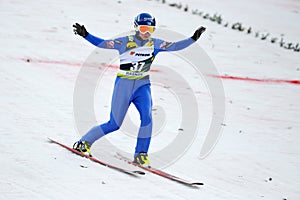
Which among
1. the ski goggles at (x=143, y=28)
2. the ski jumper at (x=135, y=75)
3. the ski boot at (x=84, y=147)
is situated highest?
the ski goggles at (x=143, y=28)

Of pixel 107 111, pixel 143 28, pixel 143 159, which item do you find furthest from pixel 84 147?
pixel 107 111

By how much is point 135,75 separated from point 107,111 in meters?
2.95

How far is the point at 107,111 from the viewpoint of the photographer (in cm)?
976

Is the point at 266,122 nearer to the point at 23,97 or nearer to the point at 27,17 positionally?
the point at 23,97

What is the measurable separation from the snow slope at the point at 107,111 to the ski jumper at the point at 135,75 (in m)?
0.63

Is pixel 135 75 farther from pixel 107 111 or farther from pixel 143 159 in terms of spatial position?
pixel 107 111

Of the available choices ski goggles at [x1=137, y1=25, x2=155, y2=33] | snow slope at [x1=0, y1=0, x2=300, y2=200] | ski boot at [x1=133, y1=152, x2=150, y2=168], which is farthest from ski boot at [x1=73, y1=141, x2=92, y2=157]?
ski goggles at [x1=137, y1=25, x2=155, y2=33]

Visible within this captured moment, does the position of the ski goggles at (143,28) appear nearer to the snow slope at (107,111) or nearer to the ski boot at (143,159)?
the ski boot at (143,159)

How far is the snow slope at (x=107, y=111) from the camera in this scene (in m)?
6.38

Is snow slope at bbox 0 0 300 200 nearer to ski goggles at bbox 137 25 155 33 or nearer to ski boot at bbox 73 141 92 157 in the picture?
ski boot at bbox 73 141 92 157

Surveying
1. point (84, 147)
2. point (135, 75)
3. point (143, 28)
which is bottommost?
point (84, 147)

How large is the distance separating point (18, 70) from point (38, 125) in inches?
115

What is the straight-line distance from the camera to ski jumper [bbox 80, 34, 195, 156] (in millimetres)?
6859

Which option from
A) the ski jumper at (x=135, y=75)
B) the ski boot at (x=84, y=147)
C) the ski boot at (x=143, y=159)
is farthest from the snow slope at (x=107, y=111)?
the ski jumper at (x=135, y=75)
